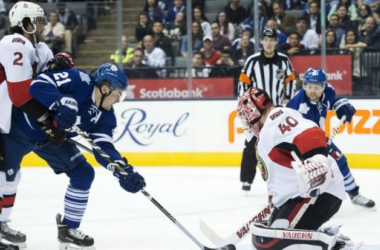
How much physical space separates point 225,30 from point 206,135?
1118mm

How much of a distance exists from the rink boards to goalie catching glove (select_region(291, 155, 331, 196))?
4709 mm

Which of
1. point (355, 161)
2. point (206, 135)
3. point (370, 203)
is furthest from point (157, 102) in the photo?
point (370, 203)

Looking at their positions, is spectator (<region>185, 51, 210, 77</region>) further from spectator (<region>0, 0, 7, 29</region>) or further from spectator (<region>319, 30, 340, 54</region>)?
spectator (<region>0, 0, 7, 29</region>)

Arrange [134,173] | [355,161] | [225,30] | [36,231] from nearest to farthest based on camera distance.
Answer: [134,173]
[36,231]
[355,161]
[225,30]

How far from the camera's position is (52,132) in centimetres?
454

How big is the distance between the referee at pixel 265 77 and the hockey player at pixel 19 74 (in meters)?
2.24

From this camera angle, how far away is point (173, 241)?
16.8ft

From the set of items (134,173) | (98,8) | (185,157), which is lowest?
(185,157)

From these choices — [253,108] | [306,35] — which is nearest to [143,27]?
[306,35]

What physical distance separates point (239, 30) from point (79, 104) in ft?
14.0

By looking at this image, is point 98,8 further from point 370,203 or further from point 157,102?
point 370,203

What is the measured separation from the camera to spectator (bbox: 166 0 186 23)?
8773 mm

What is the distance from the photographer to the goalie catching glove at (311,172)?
349 centimetres

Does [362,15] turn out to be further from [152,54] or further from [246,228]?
[246,228]
